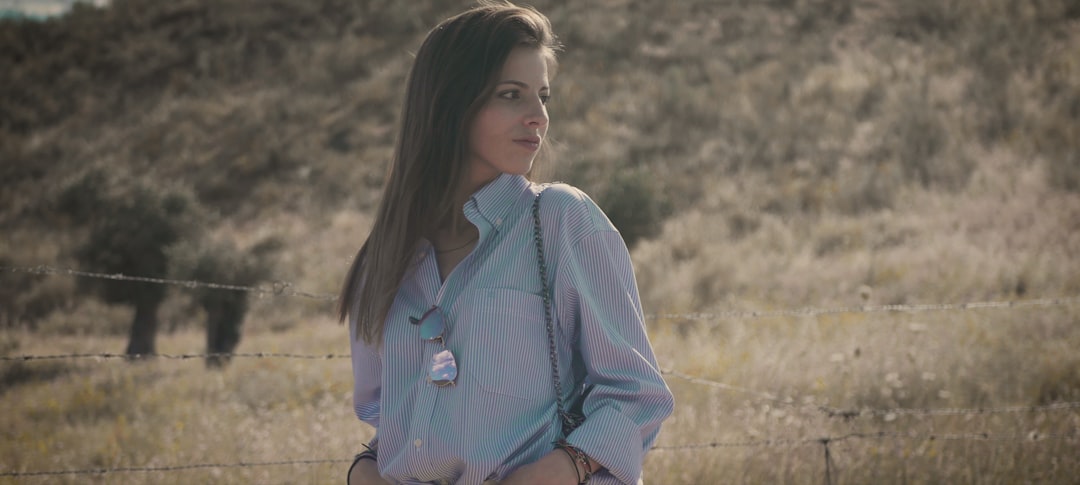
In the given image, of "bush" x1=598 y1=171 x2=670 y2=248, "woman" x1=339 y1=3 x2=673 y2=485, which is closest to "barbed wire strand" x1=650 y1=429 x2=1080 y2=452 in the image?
"woman" x1=339 y1=3 x2=673 y2=485

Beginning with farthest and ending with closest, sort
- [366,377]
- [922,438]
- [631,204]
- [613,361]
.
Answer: [631,204] < [922,438] < [366,377] < [613,361]

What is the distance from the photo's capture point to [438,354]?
2.02m

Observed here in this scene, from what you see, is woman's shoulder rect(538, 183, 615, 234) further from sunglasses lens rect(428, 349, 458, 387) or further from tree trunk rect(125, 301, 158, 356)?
tree trunk rect(125, 301, 158, 356)

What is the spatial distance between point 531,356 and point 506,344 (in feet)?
0.21

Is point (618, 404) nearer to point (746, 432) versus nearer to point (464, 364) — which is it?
point (464, 364)

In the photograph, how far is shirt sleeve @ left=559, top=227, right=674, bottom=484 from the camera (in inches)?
75.1

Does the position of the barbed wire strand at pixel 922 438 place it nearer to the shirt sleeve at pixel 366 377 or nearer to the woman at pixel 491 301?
the shirt sleeve at pixel 366 377

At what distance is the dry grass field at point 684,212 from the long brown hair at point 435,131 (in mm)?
381

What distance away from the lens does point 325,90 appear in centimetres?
3134

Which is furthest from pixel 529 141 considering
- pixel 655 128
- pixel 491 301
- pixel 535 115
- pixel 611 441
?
pixel 655 128

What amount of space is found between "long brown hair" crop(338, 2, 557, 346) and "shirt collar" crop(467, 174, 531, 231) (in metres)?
0.12

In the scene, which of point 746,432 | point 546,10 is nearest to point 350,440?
point 746,432

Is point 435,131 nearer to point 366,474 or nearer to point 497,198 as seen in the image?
point 497,198

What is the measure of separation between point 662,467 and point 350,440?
2.11 metres
